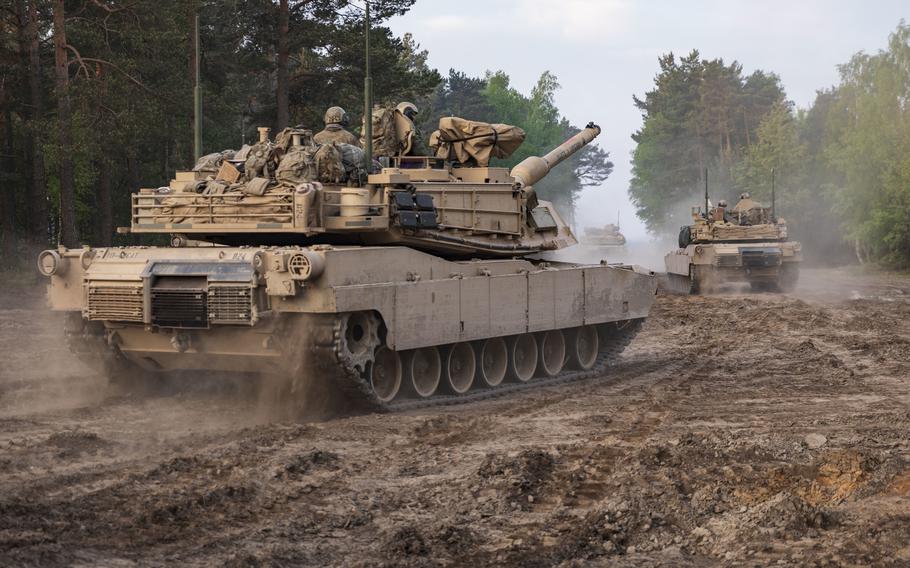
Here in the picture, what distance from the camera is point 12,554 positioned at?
6.95 m

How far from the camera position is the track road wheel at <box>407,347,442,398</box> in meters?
14.9

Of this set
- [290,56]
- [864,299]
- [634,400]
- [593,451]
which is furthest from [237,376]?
[864,299]

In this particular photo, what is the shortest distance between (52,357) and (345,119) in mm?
6017

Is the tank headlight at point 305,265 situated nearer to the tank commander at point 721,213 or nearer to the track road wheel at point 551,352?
the track road wheel at point 551,352

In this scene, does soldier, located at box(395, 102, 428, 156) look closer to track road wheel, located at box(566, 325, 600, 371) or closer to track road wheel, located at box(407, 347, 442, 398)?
track road wheel, located at box(407, 347, 442, 398)

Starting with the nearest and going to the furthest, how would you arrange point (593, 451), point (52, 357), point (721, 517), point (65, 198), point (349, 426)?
point (721, 517)
point (593, 451)
point (349, 426)
point (52, 357)
point (65, 198)

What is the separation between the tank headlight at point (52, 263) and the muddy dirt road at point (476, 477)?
1450 millimetres

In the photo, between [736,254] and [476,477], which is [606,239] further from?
[476,477]

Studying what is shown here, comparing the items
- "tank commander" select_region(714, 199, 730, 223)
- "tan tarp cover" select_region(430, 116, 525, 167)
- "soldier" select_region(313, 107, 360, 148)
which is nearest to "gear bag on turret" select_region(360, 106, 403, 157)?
"tan tarp cover" select_region(430, 116, 525, 167)

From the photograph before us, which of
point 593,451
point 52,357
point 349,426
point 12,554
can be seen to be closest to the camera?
point 12,554

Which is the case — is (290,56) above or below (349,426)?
above

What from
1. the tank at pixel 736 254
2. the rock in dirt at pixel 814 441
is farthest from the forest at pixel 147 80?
the rock in dirt at pixel 814 441

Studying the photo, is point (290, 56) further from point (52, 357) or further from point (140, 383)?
point (140, 383)

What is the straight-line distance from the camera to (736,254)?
3528cm
